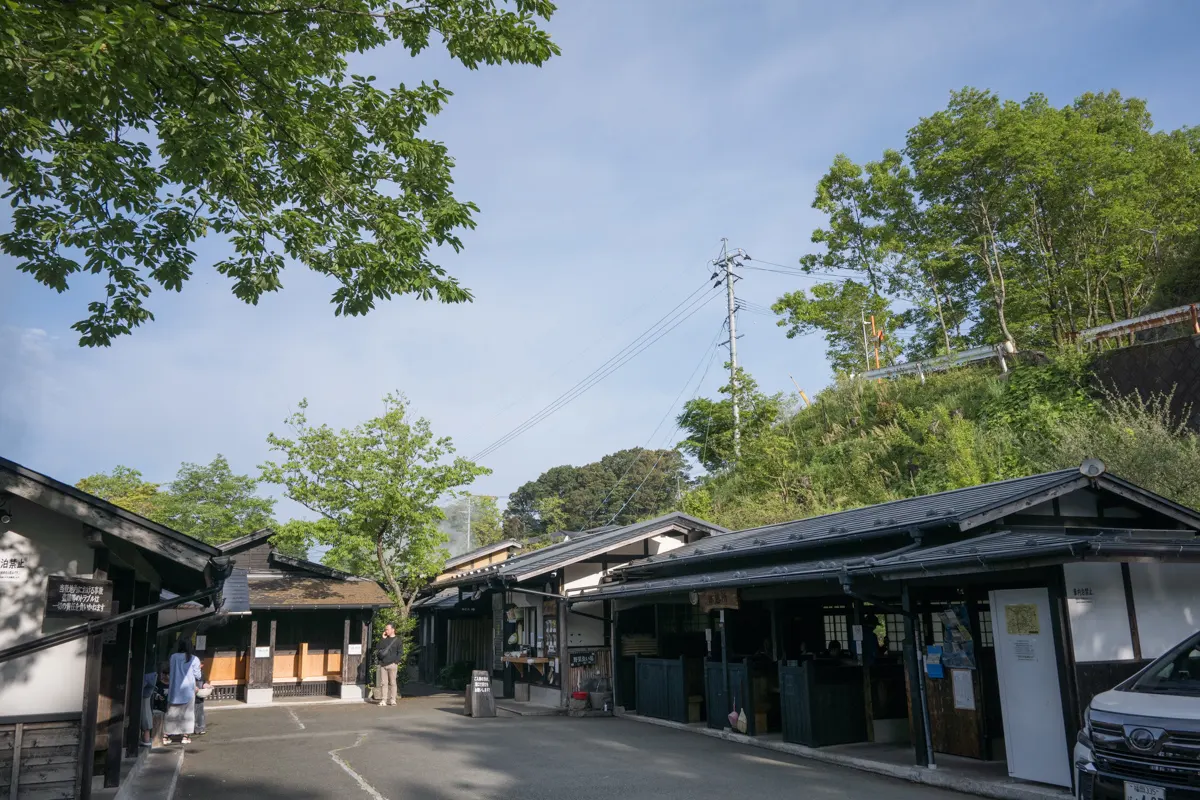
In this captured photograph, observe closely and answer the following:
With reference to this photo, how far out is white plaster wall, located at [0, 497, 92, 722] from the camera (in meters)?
7.30

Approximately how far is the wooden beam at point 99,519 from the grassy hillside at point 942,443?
1665 cm

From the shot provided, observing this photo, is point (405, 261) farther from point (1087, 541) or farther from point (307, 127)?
point (1087, 541)

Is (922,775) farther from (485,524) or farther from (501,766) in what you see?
(485,524)

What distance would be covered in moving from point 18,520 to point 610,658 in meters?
13.2

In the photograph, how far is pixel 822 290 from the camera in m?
34.2

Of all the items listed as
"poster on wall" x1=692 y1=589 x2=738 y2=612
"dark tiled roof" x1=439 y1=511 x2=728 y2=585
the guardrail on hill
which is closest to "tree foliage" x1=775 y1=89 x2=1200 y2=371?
the guardrail on hill

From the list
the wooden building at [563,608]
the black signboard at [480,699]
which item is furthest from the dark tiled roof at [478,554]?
the black signboard at [480,699]

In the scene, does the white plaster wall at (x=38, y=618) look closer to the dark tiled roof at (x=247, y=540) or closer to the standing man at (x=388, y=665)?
the dark tiled roof at (x=247, y=540)

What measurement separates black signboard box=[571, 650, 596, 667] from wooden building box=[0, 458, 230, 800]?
38.5ft

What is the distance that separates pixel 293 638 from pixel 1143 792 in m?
21.9

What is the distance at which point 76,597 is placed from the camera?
7027 mm

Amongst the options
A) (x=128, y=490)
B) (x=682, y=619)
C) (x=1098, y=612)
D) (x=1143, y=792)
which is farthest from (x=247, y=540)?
(x=128, y=490)

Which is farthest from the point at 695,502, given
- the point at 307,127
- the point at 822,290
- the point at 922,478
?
the point at 307,127

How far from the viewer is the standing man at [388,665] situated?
20938 millimetres
